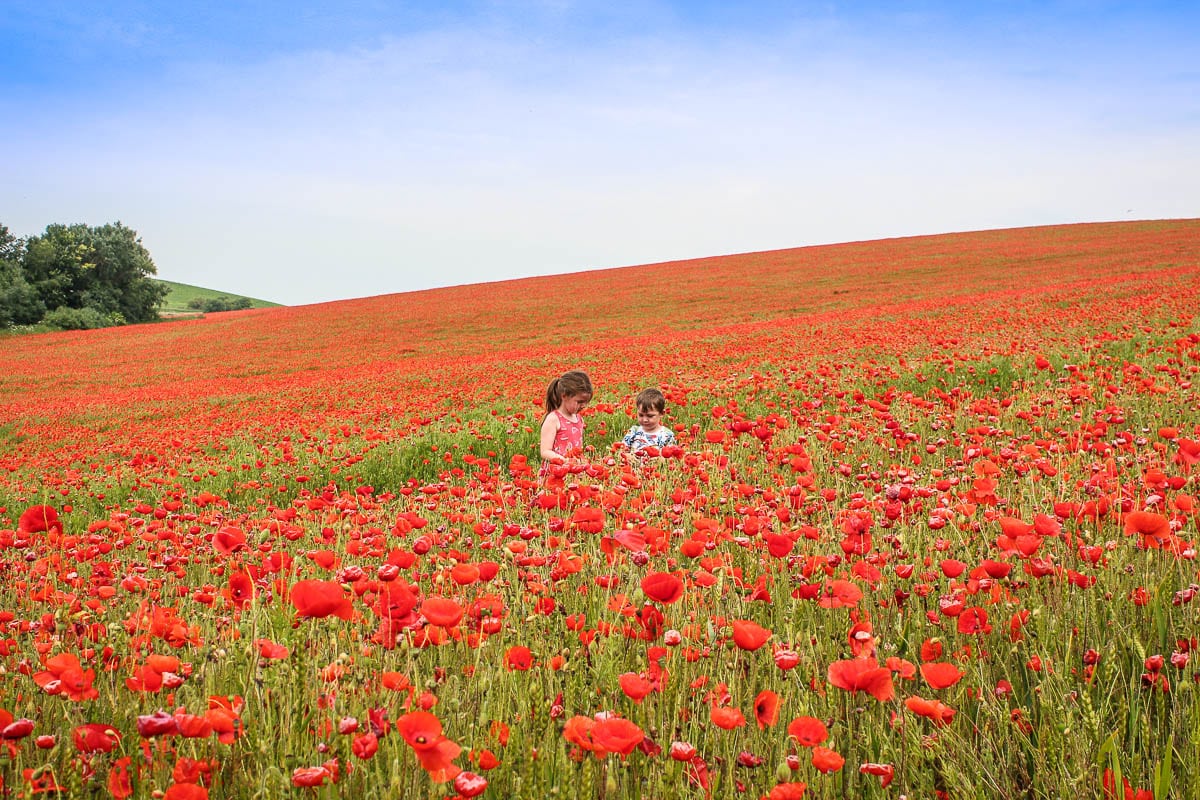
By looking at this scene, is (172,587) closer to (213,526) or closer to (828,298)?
(213,526)

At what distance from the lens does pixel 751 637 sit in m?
1.75

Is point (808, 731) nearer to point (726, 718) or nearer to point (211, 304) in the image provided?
point (726, 718)

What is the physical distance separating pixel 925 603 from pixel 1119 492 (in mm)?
1035

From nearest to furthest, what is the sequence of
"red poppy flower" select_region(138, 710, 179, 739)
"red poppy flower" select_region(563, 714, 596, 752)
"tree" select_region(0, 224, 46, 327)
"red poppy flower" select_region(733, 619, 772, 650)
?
"red poppy flower" select_region(138, 710, 179, 739) < "red poppy flower" select_region(563, 714, 596, 752) < "red poppy flower" select_region(733, 619, 772, 650) < "tree" select_region(0, 224, 46, 327)

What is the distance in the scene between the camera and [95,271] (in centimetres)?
5016

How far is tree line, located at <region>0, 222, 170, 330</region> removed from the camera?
45500mm

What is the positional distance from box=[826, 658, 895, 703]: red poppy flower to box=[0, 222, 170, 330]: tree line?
169ft

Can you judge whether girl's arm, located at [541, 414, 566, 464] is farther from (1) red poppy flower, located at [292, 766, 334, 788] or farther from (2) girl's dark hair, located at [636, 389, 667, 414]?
(1) red poppy flower, located at [292, 766, 334, 788]

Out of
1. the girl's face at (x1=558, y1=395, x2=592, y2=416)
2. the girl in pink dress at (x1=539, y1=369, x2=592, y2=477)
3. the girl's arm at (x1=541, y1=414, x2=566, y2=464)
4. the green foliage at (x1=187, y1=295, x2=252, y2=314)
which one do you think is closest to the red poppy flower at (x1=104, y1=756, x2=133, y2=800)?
the girl's arm at (x1=541, y1=414, x2=566, y2=464)

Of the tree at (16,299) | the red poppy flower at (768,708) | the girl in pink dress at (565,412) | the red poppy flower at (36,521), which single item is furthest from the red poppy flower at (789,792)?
the tree at (16,299)

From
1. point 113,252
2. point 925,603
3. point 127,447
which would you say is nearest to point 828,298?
point 127,447

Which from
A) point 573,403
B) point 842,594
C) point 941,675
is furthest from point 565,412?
point 941,675

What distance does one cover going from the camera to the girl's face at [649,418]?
7.04 metres

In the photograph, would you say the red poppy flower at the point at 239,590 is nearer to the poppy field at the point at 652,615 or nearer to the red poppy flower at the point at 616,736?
the poppy field at the point at 652,615
